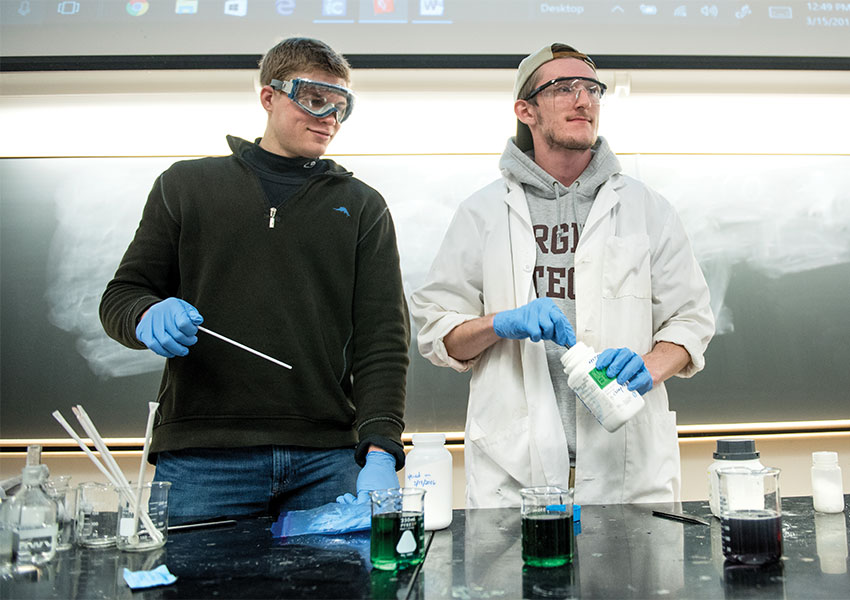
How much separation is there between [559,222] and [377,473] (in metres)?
0.83

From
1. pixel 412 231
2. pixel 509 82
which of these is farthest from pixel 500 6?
pixel 412 231

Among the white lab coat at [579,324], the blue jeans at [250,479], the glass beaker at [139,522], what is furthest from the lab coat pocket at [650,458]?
the glass beaker at [139,522]

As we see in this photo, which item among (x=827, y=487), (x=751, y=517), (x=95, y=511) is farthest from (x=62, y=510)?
(x=827, y=487)

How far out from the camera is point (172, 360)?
63.4 inches

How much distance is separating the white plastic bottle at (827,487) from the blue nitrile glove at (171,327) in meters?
1.27

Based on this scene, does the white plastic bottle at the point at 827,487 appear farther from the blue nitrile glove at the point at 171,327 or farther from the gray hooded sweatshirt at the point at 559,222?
the blue nitrile glove at the point at 171,327

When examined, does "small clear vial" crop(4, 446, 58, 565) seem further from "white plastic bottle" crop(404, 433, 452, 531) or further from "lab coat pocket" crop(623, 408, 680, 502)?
"lab coat pocket" crop(623, 408, 680, 502)

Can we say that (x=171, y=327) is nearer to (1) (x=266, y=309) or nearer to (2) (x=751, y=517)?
(1) (x=266, y=309)

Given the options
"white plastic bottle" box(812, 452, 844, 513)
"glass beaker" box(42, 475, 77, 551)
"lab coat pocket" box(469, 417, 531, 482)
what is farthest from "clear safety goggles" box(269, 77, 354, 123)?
"white plastic bottle" box(812, 452, 844, 513)

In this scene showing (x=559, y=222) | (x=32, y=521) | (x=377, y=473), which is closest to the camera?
(x=32, y=521)

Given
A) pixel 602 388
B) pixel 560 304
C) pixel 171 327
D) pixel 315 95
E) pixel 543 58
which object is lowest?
pixel 602 388

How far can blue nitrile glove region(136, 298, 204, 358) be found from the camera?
142 centimetres

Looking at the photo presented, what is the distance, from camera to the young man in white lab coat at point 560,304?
1.64 metres

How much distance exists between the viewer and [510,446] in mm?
1652
